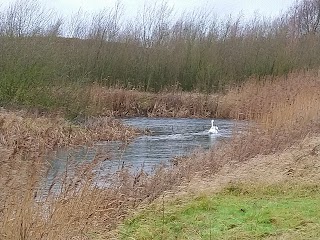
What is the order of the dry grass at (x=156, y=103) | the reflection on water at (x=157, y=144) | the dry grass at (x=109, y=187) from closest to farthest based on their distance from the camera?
the dry grass at (x=109, y=187) < the reflection on water at (x=157, y=144) < the dry grass at (x=156, y=103)

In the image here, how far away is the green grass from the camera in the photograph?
18.0ft

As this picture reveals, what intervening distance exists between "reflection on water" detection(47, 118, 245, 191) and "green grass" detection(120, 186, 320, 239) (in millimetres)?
2187

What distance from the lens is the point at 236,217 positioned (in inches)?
239

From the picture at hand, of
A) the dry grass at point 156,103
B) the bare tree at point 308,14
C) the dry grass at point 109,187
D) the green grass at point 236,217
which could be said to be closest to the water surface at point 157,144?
the dry grass at point 156,103

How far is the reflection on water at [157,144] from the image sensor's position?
10.7 metres

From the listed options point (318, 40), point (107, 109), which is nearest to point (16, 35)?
point (107, 109)

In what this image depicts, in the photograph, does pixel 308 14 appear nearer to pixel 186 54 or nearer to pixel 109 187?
pixel 186 54

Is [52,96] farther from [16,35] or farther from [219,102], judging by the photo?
[219,102]

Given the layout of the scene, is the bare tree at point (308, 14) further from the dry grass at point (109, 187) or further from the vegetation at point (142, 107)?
the dry grass at point (109, 187)

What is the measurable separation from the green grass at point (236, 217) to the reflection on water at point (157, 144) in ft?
7.18

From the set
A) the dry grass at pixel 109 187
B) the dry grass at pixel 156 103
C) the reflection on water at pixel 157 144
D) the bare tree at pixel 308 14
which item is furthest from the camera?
the bare tree at pixel 308 14

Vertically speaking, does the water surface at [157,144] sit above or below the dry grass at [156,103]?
below

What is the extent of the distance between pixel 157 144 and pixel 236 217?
29.9ft

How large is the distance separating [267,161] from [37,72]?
9282 mm
